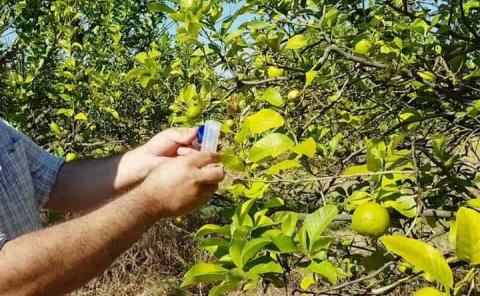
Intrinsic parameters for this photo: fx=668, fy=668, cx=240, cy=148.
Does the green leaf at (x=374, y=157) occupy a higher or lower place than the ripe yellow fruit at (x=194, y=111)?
lower

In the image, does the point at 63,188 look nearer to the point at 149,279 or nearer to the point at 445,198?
the point at 445,198

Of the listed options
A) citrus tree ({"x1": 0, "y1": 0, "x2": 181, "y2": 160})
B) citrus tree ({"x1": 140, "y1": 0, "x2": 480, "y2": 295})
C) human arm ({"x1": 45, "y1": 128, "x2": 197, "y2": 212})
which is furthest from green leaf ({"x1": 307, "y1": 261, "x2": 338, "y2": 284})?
citrus tree ({"x1": 0, "y1": 0, "x2": 181, "y2": 160})

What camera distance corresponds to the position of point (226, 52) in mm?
1617

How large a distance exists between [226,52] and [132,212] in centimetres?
51

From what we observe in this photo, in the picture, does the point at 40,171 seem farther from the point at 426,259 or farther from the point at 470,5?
the point at 426,259

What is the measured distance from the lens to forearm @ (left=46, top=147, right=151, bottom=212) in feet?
6.15

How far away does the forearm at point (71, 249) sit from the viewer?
1239 millimetres

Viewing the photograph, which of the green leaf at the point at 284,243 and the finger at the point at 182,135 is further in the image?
the finger at the point at 182,135

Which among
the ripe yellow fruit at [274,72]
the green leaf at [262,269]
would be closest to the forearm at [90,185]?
the ripe yellow fruit at [274,72]

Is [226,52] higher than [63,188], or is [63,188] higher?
[226,52]

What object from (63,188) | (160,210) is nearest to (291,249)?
(160,210)

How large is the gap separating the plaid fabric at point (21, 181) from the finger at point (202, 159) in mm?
456

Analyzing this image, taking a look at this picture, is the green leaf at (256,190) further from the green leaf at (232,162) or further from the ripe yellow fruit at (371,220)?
the ripe yellow fruit at (371,220)

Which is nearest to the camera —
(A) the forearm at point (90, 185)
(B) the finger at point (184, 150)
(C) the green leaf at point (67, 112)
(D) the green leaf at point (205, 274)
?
(D) the green leaf at point (205, 274)
